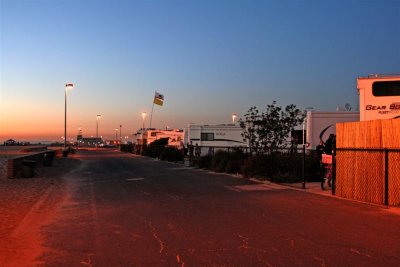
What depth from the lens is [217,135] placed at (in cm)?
4722

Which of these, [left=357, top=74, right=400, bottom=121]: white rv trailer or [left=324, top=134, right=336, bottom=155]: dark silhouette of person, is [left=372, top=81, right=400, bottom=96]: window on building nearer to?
[left=357, top=74, right=400, bottom=121]: white rv trailer

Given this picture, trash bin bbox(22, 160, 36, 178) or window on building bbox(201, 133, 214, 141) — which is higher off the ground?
window on building bbox(201, 133, 214, 141)

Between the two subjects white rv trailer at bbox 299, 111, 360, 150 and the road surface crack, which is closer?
the road surface crack

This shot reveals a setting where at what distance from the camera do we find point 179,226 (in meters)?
10.5

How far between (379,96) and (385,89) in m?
0.38

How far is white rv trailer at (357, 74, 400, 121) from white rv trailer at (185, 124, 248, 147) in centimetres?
2716

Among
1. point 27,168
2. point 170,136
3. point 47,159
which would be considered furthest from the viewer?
point 170,136

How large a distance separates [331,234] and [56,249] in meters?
5.02

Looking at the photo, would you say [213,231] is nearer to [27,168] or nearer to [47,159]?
[27,168]

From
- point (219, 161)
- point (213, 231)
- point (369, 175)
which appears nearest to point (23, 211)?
point (213, 231)

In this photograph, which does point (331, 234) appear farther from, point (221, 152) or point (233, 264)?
point (221, 152)

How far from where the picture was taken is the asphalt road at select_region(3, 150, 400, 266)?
777cm

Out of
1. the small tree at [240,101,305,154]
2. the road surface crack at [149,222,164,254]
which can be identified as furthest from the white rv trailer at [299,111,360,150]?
the road surface crack at [149,222,164,254]

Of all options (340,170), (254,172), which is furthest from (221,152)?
(340,170)
